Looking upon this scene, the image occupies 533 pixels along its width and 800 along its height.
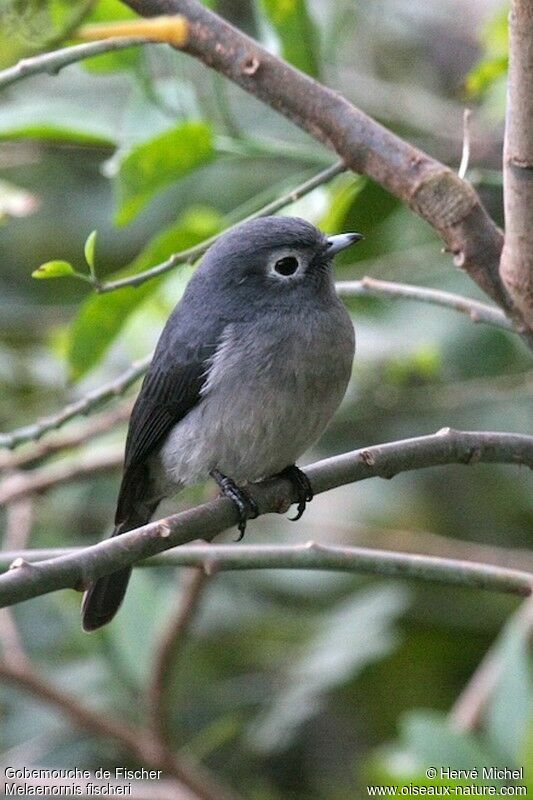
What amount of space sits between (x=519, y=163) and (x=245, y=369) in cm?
107

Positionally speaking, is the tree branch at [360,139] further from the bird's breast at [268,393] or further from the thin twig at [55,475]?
the thin twig at [55,475]

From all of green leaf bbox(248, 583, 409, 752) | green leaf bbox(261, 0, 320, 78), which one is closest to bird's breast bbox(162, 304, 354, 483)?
green leaf bbox(261, 0, 320, 78)

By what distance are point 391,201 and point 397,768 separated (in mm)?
1881

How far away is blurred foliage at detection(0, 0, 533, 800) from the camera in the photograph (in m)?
3.83

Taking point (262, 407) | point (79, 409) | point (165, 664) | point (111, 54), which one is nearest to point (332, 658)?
point (165, 664)

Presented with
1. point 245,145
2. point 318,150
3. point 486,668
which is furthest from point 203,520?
point 486,668

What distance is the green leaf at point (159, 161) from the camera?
3266mm

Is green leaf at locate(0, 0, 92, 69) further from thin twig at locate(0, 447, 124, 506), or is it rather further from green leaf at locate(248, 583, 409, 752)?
green leaf at locate(248, 583, 409, 752)

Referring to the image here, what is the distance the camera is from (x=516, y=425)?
5.03 meters

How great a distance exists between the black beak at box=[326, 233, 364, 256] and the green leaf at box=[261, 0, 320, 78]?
0.48 metres

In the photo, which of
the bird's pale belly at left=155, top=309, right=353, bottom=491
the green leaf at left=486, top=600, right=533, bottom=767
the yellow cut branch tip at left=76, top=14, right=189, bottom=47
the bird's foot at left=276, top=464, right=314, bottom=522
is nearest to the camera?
the yellow cut branch tip at left=76, top=14, right=189, bottom=47

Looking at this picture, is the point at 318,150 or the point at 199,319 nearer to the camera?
the point at 199,319

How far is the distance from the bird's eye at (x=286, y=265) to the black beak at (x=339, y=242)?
4.4 inches

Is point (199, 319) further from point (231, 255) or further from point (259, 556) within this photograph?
point (259, 556)
